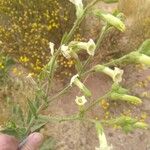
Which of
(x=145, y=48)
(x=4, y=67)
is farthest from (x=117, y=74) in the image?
(x=4, y=67)

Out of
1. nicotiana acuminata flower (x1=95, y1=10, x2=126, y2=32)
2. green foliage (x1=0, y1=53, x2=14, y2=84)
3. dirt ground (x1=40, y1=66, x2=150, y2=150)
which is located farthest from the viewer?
green foliage (x1=0, y1=53, x2=14, y2=84)

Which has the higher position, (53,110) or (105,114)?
(53,110)

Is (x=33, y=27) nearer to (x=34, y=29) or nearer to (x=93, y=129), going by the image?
(x=34, y=29)

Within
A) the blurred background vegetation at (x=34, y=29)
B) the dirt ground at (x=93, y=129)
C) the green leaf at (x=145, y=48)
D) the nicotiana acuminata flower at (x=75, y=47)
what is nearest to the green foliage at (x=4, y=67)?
the blurred background vegetation at (x=34, y=29)

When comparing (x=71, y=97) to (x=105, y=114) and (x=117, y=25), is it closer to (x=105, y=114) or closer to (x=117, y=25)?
(x=105, y=114)

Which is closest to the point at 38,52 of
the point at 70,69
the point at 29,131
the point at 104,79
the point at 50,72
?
the point at 70,69

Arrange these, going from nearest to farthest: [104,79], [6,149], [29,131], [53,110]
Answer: [6,149]
[29,131]
[53,110]
[104,79]

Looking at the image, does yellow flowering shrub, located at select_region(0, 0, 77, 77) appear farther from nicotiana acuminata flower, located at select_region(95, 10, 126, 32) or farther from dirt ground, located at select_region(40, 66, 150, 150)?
nicotiana acuminata flower, located at select_region(95, 10, 126, 32)

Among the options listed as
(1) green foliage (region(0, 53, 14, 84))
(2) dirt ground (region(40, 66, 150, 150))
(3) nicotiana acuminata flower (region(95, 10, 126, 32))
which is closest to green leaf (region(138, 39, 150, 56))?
(3) nicotiana acuminata flower (region(95, 10, 126, 32))

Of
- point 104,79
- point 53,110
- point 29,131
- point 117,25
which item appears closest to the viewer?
point 117,25
